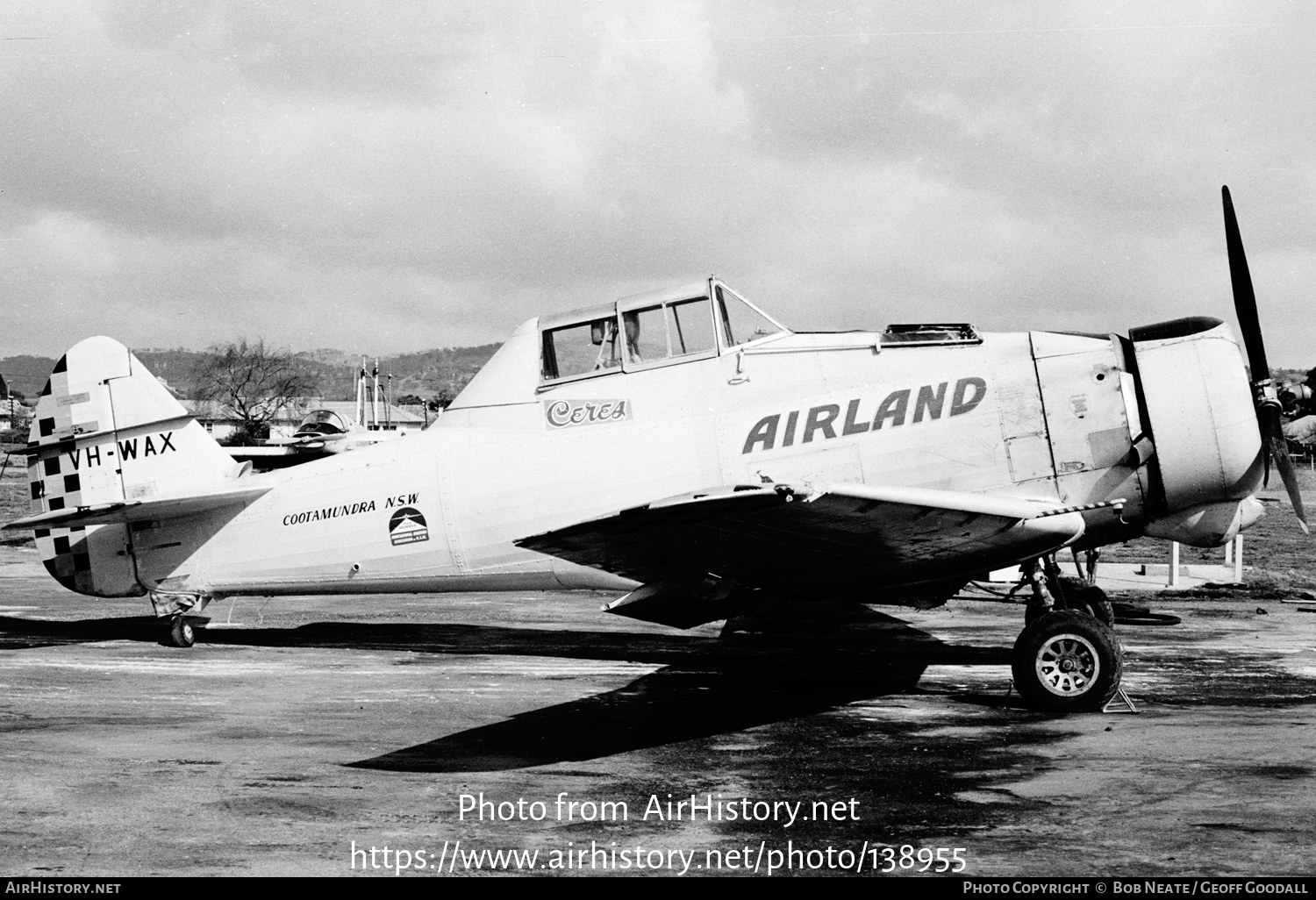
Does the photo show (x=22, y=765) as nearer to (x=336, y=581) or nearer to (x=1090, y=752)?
(x=336, y=581)

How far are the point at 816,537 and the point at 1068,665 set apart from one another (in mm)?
2352

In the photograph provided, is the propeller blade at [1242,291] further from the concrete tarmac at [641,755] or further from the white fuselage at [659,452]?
the concrete tarmac at [641,755]

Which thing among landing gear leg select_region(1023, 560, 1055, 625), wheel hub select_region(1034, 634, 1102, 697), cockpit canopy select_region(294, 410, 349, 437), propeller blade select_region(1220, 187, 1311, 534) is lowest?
wheel hub select_region(1034, 634, 1102, 697)

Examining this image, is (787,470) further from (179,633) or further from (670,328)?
(179,633)

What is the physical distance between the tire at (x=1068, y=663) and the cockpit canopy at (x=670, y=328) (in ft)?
10.6

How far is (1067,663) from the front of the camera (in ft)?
25.8

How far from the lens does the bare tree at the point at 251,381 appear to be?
8862 centimetres

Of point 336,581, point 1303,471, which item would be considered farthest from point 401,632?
point 1303,471

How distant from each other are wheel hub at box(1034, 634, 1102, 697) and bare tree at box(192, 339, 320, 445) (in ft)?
275

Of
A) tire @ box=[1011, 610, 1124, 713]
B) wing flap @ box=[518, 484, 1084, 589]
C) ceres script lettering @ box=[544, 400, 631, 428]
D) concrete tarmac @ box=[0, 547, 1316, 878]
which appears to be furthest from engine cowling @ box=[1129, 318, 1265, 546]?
ceres script lettering @ box=[544, 400, 631, 428]

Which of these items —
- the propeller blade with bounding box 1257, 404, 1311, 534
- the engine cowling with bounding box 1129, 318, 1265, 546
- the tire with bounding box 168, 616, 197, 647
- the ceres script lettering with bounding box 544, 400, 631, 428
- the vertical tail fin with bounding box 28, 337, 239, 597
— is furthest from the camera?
the vertical tail fin with bounding box 28, 337, 239, 597

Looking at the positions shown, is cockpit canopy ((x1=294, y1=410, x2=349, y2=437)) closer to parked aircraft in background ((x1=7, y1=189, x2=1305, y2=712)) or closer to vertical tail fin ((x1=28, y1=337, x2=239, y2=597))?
vertical tail fin ((x1=28, y1=337, x2=239, y2=597))

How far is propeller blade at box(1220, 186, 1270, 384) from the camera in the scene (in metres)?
8.45

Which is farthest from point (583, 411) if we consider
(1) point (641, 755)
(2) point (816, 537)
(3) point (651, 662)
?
(1) point (641, 755)
